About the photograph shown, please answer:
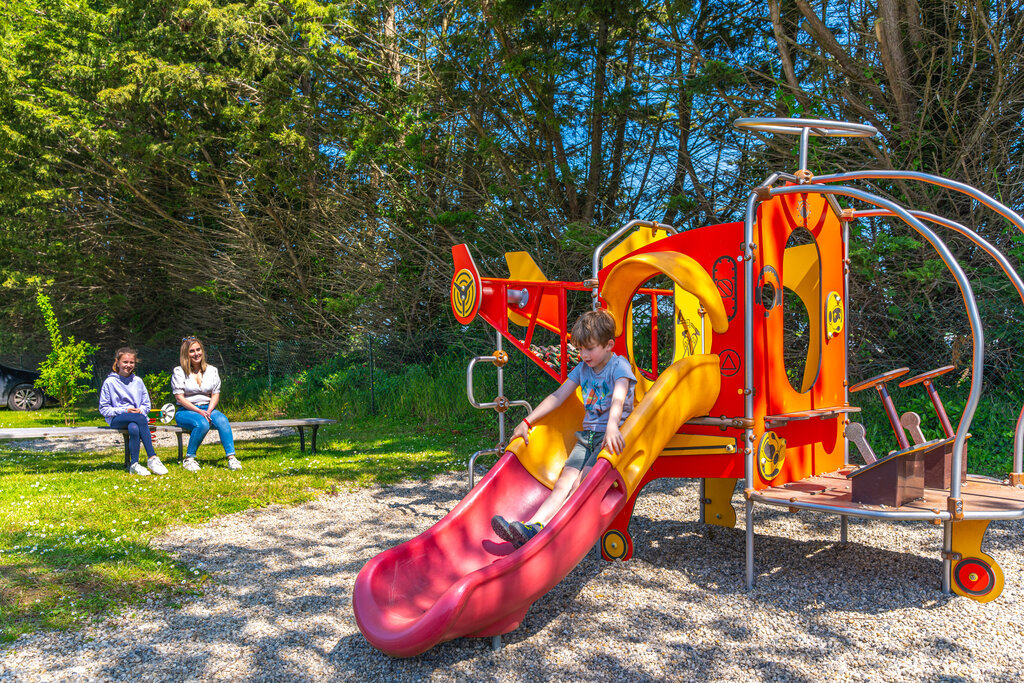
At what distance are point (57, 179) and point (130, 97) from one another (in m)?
4.80

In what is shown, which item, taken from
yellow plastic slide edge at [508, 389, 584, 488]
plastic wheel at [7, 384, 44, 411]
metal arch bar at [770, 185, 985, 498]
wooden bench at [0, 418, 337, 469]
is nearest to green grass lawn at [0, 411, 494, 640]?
wooden bench at [0, 418, 337, 469]

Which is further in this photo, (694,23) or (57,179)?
(57,179)

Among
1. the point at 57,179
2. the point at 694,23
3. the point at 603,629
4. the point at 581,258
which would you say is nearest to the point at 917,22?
the point at 694,23

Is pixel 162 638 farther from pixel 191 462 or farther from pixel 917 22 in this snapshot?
pixel 917 22

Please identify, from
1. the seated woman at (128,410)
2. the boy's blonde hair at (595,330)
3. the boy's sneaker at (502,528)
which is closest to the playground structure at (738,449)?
the boy's sneaker at (502,528)

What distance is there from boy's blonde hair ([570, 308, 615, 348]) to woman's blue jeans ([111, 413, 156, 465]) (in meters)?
5.32

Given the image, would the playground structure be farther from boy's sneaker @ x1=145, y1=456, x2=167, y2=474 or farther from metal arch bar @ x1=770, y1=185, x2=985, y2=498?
boy's sneaker @ x1=145, y1=456, x2=167, y2=474

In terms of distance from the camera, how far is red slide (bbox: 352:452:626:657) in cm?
301

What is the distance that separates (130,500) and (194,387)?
1943 millimetres

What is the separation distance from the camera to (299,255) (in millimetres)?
15875

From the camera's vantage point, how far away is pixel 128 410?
724 cm

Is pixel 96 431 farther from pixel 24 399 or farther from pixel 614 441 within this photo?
pixel 24 399

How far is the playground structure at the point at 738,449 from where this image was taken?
3.34 meters

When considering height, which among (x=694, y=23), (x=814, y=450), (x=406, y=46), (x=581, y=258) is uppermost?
(x=406, y=46)
